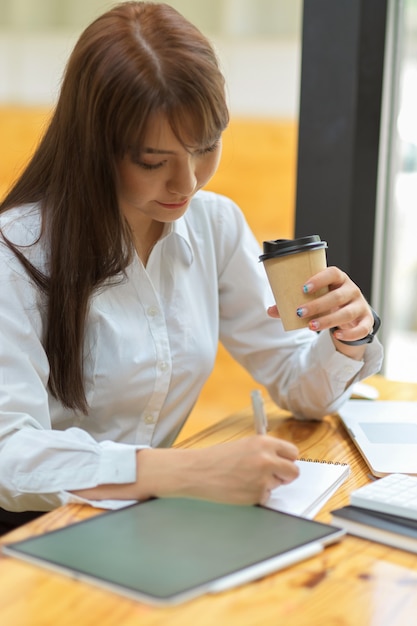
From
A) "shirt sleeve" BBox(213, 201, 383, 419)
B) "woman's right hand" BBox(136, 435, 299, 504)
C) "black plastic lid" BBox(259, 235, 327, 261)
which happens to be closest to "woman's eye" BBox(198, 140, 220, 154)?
"black plastic lid" BBox(259, 235, 327, 261)

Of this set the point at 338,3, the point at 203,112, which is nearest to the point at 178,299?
the point at 203,112

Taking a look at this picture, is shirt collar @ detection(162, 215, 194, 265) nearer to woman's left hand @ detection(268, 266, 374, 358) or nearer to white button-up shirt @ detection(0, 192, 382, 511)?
white button-up shirt @ detection(0, 192, 382, 511)

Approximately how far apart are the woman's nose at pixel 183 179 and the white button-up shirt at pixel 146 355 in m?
0.18

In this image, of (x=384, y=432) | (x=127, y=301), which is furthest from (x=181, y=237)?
(x=384, y=432)

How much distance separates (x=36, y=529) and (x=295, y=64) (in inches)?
71.8

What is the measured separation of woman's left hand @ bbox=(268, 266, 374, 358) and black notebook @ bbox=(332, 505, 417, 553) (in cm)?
33

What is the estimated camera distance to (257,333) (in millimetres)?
1541

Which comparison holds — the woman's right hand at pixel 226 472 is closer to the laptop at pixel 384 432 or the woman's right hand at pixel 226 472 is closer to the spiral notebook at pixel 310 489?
the spiral notebook at pixel 310 489

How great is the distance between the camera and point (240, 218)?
156cm

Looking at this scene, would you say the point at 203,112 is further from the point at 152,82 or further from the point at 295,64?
the point at 295,64

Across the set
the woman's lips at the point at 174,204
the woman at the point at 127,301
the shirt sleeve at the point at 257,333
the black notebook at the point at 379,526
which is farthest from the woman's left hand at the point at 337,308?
the black notebook at the point at 379,526

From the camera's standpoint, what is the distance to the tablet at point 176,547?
0.78m

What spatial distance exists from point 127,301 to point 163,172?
232 mm

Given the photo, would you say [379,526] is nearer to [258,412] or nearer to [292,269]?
[258,412]
